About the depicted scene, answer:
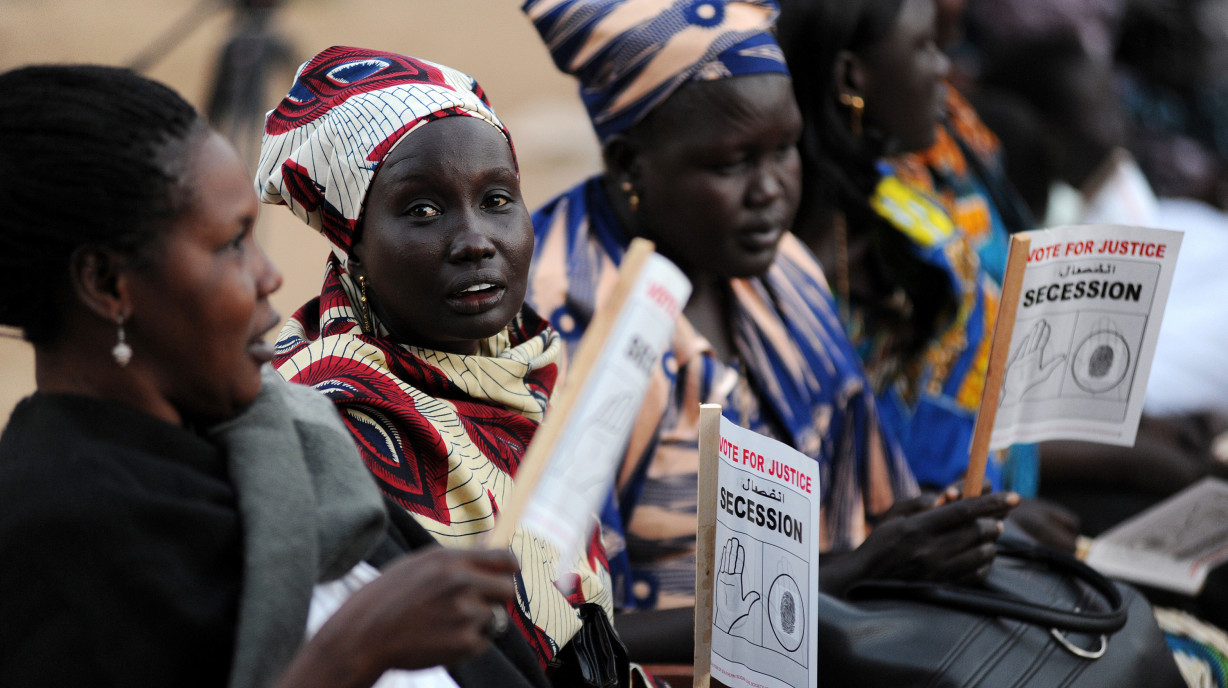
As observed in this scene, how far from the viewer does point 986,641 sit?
1985mm

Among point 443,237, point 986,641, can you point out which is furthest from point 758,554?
point 443,237

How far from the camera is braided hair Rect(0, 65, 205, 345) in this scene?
4.24 feet

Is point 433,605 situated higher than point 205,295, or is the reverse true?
point 205,295

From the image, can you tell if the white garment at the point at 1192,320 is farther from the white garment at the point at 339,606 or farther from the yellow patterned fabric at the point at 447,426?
the white garment at the point at 339,606

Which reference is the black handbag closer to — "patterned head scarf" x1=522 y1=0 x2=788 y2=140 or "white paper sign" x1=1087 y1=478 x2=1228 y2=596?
"white paper sign" x1=1087 y1=478 x2=1228 y2=596

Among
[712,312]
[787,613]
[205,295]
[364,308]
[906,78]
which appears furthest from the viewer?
[906,78]

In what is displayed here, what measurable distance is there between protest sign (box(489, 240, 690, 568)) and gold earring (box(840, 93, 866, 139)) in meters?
2.15

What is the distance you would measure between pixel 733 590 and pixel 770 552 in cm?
8

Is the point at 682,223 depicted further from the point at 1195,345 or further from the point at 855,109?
the point at 1195,345

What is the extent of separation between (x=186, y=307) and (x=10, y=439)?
0.25 metres

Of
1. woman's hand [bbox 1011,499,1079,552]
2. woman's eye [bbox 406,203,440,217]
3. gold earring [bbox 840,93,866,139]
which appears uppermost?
gold earring [bbox 840,93,866,139]

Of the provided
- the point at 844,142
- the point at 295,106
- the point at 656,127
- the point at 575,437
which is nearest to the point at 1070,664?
the point at 575,437

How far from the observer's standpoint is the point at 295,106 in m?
2.01

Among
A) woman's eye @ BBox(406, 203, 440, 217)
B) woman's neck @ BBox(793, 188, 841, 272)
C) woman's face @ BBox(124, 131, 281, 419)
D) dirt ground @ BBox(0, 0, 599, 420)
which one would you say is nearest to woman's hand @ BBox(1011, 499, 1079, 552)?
woman's neck @ BBox(793, 188, 841, 272)
